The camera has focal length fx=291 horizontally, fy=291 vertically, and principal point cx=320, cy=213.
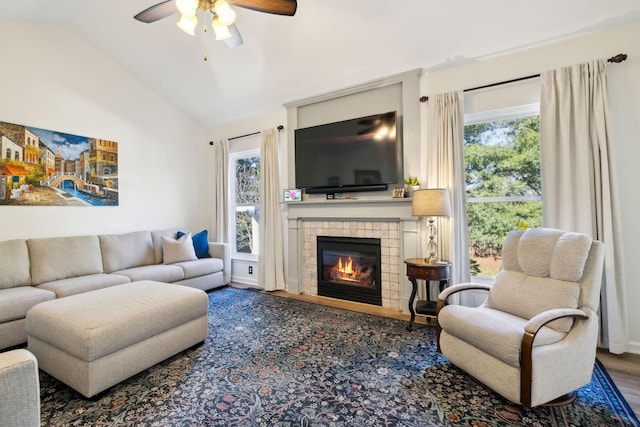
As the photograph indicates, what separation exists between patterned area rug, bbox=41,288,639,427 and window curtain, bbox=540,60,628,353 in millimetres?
610

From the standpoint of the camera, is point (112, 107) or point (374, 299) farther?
point (112, 107)

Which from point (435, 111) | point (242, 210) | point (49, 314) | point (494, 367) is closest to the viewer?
point (494, 367)

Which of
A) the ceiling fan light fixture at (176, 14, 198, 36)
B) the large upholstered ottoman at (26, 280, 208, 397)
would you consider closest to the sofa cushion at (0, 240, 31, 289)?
the large upholstered ottoman at (26, 280, 208, 397)

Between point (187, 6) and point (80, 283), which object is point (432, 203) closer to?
point (187, 6)

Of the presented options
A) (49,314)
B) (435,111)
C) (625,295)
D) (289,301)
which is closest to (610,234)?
(625,295)

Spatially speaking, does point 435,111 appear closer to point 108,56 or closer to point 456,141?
point 456,141

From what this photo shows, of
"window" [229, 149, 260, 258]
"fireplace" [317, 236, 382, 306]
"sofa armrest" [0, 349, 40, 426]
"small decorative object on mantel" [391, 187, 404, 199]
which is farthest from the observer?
"window" [229, 149, 260, 258]

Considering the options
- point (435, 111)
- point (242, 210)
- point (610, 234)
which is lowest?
point (610, 234)

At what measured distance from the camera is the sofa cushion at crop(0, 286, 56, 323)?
2.35 metres

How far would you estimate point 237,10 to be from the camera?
9.55ft

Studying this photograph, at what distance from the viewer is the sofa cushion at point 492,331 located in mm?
1634

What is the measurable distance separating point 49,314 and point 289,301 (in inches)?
91.4

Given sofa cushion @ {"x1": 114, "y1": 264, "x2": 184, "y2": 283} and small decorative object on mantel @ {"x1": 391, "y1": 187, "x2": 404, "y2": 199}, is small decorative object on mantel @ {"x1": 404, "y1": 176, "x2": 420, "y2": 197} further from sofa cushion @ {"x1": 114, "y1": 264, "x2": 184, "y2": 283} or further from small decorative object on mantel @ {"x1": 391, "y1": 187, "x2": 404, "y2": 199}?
sofa cushion @ {"x1": 114, "y1": 264, "x2": 184, "y2": 283}

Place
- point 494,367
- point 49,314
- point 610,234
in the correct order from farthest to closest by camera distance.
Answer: point 610,234
point 49,314
point 494,367
